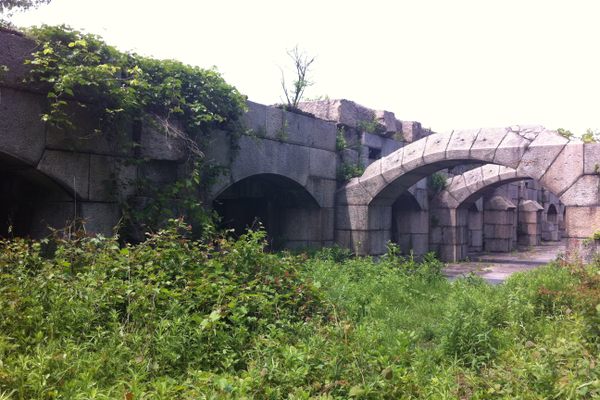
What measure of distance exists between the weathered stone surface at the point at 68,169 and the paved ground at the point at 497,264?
612cm

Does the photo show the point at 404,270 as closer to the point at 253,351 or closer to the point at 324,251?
the point at 324,251

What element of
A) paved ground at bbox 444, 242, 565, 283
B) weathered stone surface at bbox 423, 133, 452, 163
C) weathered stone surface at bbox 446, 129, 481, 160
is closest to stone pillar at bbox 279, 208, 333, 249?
weathered stone surface at bbox 423, 133, 452, 163

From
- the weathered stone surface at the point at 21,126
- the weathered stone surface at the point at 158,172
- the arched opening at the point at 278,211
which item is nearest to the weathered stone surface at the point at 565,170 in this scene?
the arched opening at the point at 278,211

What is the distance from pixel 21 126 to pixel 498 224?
520 inches

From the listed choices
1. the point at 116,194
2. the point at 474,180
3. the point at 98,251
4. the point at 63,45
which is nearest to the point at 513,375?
the point at 98,251

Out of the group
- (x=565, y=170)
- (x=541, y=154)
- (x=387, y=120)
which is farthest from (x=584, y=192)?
(x=387, y=120)

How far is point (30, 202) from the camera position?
5.35 metres

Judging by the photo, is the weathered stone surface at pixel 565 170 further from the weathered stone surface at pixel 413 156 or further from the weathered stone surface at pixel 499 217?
the weathered stone surface at pixel 499 217

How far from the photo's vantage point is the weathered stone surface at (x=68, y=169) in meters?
4.84

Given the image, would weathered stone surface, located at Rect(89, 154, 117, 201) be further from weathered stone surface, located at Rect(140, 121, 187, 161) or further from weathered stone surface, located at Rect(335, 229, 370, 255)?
weathered stone surface, located at Rect(335, 229, 370, 255)

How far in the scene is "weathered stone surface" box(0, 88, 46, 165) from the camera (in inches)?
178

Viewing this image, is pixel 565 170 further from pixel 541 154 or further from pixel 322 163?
pixel 322 163

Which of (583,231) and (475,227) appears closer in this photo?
(583,231)

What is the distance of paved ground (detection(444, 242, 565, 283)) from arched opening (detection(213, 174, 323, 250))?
8.63 feet
